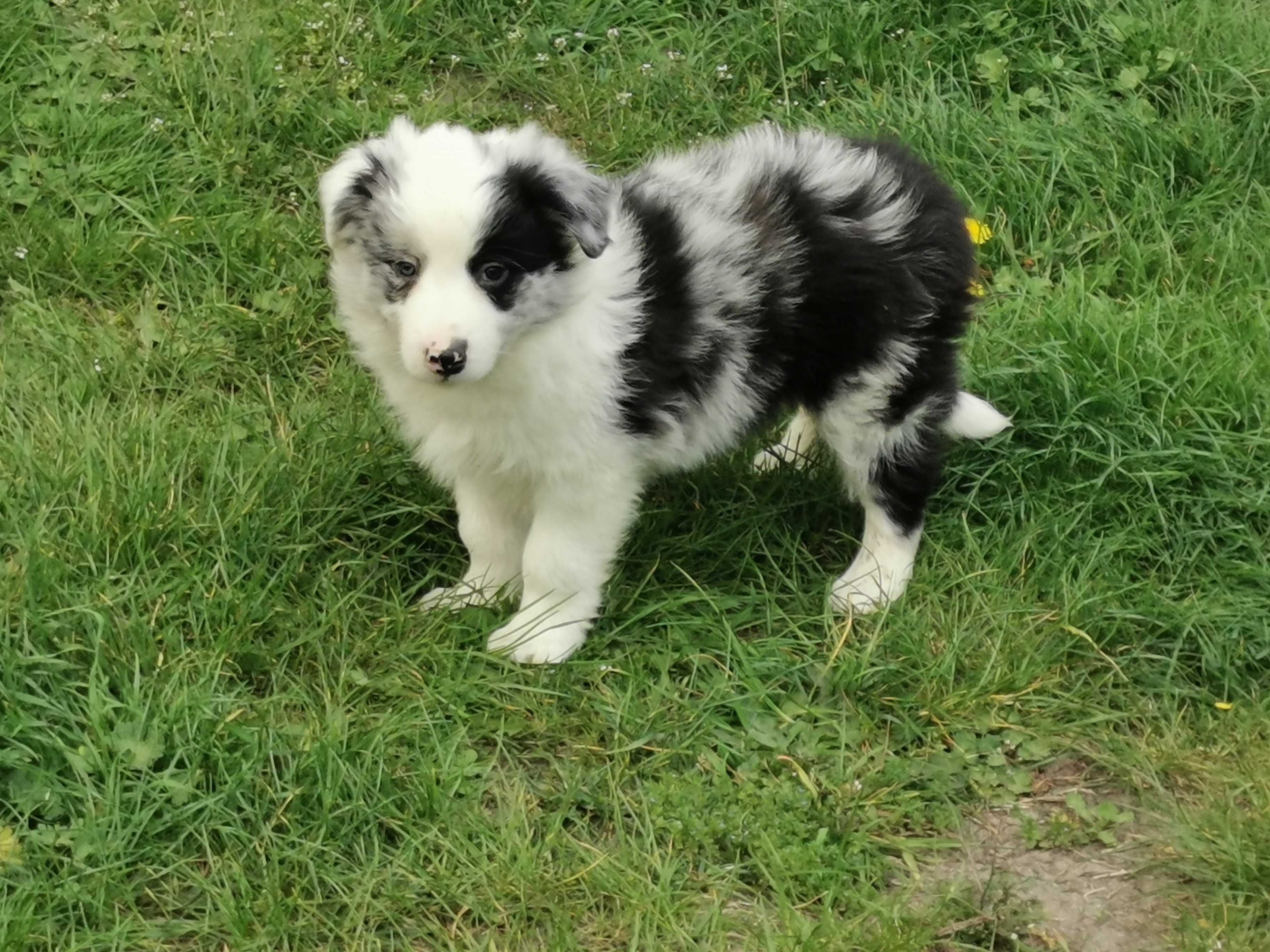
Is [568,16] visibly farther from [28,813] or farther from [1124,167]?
[28,813]

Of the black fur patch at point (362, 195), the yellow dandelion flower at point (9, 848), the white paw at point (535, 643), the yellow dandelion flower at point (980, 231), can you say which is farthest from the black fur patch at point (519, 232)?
the yellow dandelion flower at point (980, 231)

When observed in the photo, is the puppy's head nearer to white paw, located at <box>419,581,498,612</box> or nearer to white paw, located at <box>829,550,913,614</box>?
white paw, located at <box>419,581,498,612</box>

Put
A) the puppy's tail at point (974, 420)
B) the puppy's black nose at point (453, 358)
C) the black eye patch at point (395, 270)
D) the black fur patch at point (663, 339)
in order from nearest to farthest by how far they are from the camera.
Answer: the puppy's black nose at point (453, 358), the black eye patch at point (395, 270), the black fur patch at point (663, 339), the puppy's tail at point (974, 420)

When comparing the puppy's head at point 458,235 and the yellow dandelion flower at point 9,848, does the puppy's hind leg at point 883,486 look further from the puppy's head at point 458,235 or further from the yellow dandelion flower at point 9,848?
the yellow dandelion flower at point 9,848

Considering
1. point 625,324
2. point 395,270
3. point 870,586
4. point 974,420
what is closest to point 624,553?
point 870,586

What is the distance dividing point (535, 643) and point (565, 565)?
8.6 inches

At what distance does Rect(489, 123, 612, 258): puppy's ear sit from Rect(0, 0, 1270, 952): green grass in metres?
1.08

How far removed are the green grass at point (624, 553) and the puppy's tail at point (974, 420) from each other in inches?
4.1

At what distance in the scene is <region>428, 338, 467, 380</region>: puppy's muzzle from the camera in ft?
8.86

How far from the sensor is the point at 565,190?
113 inches

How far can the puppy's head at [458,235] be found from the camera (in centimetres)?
274

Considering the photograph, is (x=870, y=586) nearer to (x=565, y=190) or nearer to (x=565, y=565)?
(x=565, y=565)

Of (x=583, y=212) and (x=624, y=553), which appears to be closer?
(x=583, y=212)

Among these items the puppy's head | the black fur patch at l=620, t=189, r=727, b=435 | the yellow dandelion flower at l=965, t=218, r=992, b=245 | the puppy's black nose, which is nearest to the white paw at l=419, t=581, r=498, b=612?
the black fur patch at l=620, t=189, r=727, b=435
